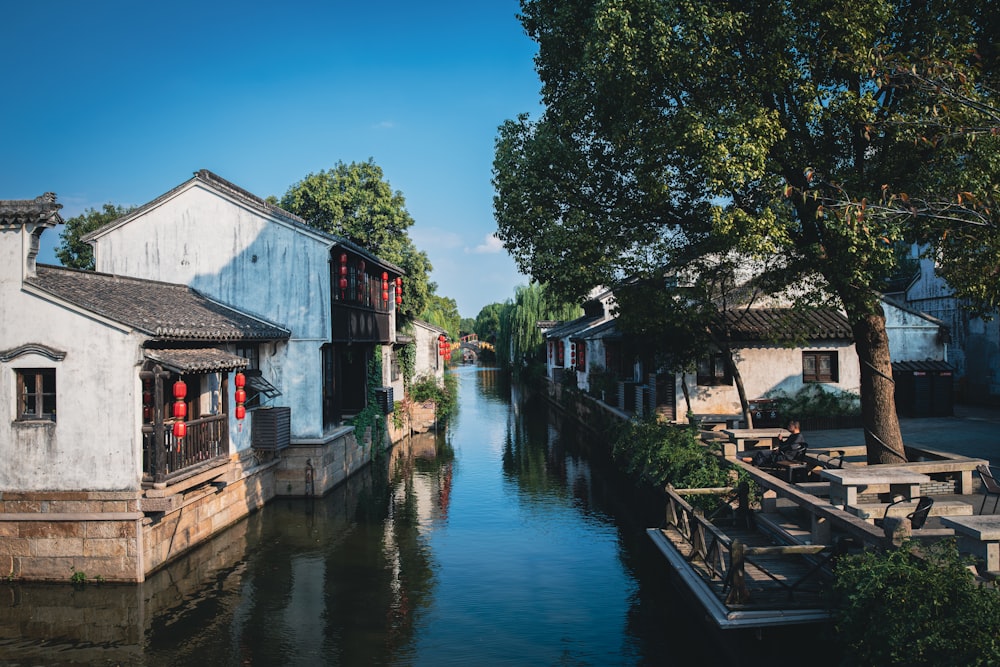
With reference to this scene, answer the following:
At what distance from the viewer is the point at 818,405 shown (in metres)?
21.3

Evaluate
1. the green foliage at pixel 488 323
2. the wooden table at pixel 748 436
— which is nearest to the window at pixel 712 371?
the wooden table at pixel 748 436

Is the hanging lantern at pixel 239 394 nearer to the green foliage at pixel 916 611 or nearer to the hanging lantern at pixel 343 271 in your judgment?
the hanging lantern at pixel 343 271

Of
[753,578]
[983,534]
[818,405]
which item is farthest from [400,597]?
[818,405]

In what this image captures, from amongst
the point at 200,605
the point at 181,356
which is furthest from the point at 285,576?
the point at 181,356

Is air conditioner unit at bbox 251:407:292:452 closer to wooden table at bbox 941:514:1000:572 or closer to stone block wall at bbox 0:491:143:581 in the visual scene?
stone block wall at bbox 0:491:143:581

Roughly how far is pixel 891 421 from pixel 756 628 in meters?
5.89

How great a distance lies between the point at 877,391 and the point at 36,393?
607 inches

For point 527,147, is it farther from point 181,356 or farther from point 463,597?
point 463,597

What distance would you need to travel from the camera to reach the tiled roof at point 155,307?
40.2ft

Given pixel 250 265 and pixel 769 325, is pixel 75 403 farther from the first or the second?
pixel 769 325

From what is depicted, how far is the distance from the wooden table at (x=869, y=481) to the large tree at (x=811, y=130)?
2.16 metres

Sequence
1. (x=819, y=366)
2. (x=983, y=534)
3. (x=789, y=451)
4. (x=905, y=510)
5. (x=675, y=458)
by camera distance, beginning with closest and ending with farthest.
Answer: (x=983, y=534)
(x=905, y=510)
(x=789, y=451)
(x=675, y=458)
(x=819, y=366)

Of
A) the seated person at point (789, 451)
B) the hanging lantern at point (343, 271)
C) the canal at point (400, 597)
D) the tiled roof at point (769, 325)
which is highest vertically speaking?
the hanging lantern at point (343, 271)

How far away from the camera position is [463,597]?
39.4 ft
